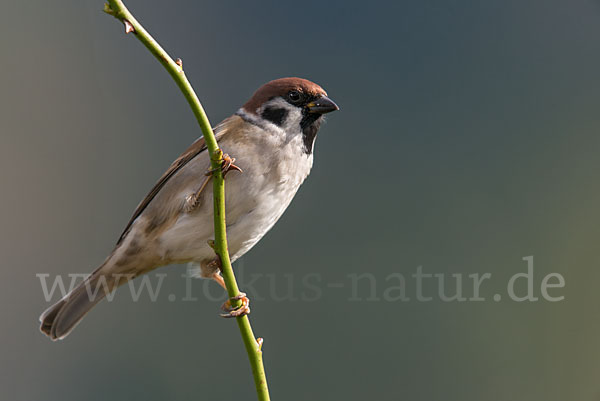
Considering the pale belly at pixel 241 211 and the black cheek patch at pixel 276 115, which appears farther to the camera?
the black cheek patch at pixel 276 115

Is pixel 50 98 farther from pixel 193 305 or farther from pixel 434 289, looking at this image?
pixel 434 289

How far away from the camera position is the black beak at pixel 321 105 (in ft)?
9.50

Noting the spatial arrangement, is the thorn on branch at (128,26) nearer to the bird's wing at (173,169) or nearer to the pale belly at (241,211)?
the pale belly at (241,211)

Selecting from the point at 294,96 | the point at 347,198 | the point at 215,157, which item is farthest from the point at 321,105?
the point at 347,198

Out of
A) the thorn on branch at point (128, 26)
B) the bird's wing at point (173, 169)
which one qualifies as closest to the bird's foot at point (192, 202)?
the bird's wing at point (173, 169)

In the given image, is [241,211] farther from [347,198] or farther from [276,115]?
[347,198]

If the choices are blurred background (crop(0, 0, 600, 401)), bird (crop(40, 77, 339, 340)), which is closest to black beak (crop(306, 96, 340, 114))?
bird (crop(40, 77, 339, 340))

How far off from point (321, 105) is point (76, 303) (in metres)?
1.46

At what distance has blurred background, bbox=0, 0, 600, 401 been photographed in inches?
310

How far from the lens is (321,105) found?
2.92m

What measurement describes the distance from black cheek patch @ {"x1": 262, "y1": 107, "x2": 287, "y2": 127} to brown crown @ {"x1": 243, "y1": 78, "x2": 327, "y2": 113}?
58mm

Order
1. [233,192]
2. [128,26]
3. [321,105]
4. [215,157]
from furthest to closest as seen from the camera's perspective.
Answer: [321,105], [233,192], [215,157], [128,26]

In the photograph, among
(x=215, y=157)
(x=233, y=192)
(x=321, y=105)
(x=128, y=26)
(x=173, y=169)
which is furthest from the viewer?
(x=173, y=169)

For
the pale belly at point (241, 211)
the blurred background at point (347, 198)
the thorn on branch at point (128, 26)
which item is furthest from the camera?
the blurred background at point (347, 198)
